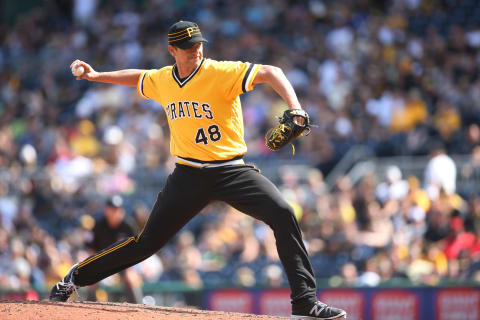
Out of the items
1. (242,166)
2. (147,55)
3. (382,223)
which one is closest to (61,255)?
(382,223)

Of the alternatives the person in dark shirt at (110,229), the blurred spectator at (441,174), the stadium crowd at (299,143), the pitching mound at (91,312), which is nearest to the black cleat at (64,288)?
the pitching mound at (91,312)

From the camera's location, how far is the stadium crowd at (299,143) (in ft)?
37.4

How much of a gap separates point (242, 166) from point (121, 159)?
7679 mm

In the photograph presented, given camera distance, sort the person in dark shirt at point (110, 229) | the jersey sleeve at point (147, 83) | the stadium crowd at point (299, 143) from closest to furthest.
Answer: the jersey sleeve at point (147, 83) → the person in dark shirt at point (110, 229) → the stadium crowd at point (299, 143)

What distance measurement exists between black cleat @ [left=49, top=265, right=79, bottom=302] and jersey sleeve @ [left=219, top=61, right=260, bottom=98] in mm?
1950

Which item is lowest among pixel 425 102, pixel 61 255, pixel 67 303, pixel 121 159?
pixel 67 303

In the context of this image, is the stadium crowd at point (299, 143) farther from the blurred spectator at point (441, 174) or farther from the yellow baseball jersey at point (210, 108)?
the yellow baseball jersey at point (210, 108)

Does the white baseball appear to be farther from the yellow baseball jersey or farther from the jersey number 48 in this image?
the jersey number 48

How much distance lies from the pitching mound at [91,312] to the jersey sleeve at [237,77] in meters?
1.70

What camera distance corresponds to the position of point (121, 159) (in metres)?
13.3

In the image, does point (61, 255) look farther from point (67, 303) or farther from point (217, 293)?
point (67, 303)

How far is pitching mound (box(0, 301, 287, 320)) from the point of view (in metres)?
5.89

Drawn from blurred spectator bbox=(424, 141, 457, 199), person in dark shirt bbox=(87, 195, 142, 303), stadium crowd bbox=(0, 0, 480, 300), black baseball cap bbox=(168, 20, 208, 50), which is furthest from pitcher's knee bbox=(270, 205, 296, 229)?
blurred spectator bbox=(424, 141, 457, 199)

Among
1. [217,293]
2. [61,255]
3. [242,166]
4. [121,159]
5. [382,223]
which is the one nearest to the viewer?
[242,166]
